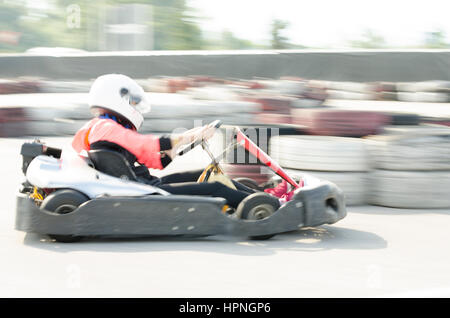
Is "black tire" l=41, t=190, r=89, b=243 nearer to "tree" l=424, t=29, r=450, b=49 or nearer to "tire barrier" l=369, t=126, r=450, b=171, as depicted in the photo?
"tire barrier" l=369, t=126, r=450, b=171

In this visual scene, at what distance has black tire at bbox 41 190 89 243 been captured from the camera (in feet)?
11.8

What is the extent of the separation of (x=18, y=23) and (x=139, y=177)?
49.5 m

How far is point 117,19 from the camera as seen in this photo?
20484mm

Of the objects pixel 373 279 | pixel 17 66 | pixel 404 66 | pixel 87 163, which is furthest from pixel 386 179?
pixel 17 66

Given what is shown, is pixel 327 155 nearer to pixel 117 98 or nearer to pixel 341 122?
pixel 341 122

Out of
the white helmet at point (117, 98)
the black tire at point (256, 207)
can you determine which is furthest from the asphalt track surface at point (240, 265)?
the white helmet at point (117, 98)

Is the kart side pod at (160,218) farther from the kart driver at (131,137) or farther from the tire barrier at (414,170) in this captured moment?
the tire barrier at (414,170)

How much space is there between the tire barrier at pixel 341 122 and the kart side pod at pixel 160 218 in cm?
161

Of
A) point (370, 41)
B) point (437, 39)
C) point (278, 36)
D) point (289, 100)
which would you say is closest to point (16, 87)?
point (289, 100)

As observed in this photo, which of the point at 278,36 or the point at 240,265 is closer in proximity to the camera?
the point at 240,265

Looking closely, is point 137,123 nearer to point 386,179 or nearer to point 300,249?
point 300,249

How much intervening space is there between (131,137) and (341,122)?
84.8 inches

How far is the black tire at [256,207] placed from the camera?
3.72 metres

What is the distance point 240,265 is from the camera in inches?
128
